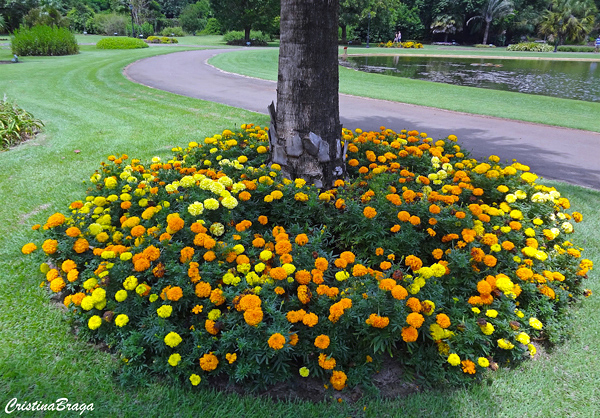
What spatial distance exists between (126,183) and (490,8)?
66590 millimetres

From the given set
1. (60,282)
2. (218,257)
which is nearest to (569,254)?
(218,257)

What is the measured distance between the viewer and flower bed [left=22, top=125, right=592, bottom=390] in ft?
7.33

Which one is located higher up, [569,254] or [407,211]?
[407,211]

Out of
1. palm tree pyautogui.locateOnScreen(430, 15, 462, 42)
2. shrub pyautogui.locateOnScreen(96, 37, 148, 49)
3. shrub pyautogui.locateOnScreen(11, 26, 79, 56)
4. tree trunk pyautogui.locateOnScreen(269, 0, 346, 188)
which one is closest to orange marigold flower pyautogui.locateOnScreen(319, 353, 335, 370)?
tree trunk pyautogui.locateOnScreen(269, 0, 346, 188)

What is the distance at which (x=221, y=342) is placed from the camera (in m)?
2.23

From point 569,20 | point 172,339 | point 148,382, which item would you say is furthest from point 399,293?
point 569,20

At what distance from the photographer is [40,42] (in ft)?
71.2

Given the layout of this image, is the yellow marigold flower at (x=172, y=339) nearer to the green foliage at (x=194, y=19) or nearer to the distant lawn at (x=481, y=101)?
the distant lawn at (x=481, y=101)

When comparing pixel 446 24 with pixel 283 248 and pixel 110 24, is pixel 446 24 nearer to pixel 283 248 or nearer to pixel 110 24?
pixel 110 24

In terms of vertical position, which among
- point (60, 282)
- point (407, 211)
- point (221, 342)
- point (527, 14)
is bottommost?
point (221, 342)

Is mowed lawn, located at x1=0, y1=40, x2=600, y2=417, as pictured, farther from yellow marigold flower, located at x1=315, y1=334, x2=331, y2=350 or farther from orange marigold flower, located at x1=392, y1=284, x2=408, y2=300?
orange marigold flower, located at x1=392, y1=284, x2=408, y2=300

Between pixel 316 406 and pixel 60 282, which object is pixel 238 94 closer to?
pixel 60 282

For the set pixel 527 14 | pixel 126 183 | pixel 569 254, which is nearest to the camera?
pixel 569 254

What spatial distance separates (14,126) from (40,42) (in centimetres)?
1970
